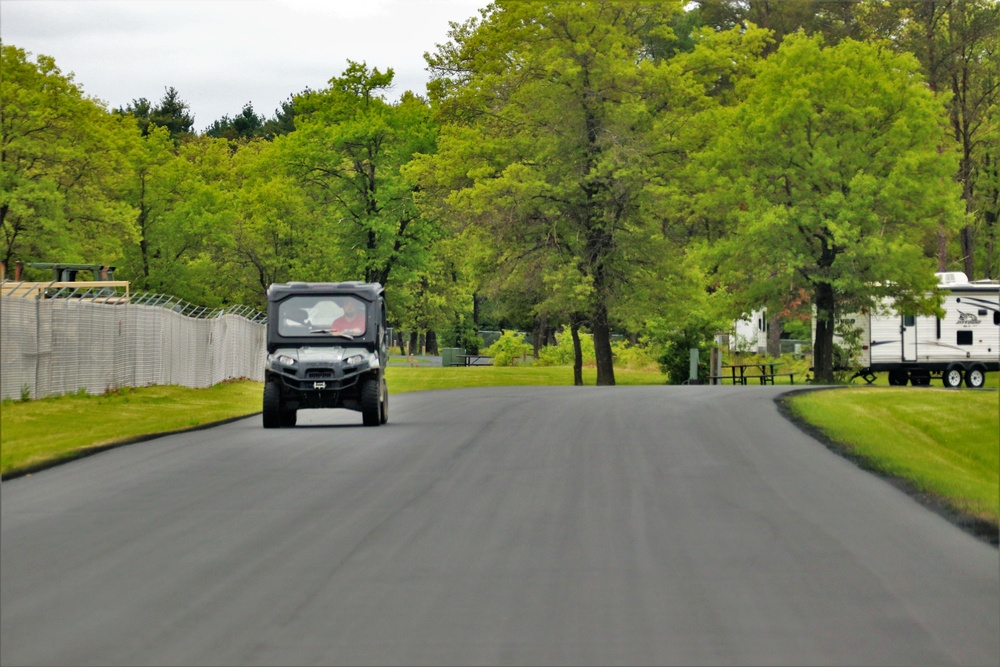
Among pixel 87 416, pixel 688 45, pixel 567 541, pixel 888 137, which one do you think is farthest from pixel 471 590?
pixel 688 45

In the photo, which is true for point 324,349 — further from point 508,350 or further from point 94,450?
point 508,350

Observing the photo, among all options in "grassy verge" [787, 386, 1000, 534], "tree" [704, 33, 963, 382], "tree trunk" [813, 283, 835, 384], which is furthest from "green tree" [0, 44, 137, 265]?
"grassy verge" [787, 386, 1000, 534]

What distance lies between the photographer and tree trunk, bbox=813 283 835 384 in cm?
5069

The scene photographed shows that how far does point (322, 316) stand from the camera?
81.3ft

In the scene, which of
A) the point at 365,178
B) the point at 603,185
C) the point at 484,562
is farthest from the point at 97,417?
the point at 365,178

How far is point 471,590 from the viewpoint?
32.6 ft

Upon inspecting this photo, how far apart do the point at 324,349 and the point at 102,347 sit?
11.0 metres

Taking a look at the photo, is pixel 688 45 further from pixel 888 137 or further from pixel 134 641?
pixel 134 641

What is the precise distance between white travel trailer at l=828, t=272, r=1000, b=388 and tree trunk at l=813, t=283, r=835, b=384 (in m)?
0.78

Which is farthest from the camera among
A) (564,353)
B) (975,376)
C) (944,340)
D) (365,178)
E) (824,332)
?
(564,353)

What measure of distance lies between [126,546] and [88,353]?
21.9 meters

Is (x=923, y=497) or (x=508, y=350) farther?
(x=508, y=350)

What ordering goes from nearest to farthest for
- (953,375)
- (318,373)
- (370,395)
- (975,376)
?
(318,373)
(370,395)
(975,376)
(953,375)

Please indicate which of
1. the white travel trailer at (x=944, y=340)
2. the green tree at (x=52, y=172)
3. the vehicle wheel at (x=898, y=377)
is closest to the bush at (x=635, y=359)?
the vehicle wheel at (x=898, y=377)
